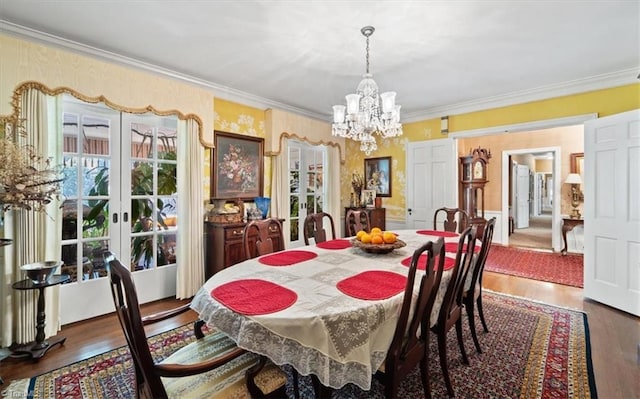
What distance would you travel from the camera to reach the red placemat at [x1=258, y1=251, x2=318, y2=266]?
198 cm

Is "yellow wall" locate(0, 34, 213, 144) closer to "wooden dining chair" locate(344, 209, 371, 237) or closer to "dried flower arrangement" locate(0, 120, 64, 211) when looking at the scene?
"dried flower arrangement" locate(0, 120, 64, 211)

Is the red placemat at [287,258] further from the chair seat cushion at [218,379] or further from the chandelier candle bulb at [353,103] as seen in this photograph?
the chandelier candle bulb at [353,103]

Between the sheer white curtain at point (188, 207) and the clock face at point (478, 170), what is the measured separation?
5.31m

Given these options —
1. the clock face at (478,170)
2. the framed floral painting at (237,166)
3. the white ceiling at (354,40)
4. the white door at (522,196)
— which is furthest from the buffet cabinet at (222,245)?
the white door at (522,196)

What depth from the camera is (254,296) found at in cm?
140

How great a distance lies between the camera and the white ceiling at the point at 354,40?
2.12 m

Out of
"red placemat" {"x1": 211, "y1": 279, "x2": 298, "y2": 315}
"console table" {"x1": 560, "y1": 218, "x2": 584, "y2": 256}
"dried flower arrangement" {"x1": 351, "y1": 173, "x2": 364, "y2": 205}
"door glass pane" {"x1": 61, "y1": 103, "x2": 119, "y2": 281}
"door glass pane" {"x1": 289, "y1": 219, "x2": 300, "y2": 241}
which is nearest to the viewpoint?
"red placemat" {"x1": 211, "y1": 279, "x2": 298, "y2": 315}

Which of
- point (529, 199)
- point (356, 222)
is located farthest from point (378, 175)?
point (529, 199)

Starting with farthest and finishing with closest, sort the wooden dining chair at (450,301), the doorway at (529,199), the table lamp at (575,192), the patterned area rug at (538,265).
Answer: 1. the doorway at (529,199)
2. the table lamp at (575,192)
3. the patterned area rug at (538,265)
4. the wooden dining chair at (450,301)

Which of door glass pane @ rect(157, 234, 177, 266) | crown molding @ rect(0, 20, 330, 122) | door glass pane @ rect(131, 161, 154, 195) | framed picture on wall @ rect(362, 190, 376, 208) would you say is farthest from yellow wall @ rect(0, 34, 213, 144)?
framed picture on wall @ rect(362, 190, 376, 208)

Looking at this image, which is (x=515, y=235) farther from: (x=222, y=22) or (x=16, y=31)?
(x=16, y=31)

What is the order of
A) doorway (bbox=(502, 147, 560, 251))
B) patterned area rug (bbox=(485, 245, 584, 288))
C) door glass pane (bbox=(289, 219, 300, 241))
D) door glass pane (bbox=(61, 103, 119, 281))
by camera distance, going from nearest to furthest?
door glass pane (bbox=(61, 103, 119, 281)) → patterned area rug (bbox=(485, 245, 584, 288)) → door glass pane (bbox=(289, 219, 300, 241)) → doorway (bbox=(502, 147, 560, 251))

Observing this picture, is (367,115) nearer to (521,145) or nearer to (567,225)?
(567,225)

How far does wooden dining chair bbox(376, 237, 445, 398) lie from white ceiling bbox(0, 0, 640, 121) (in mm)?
1818
